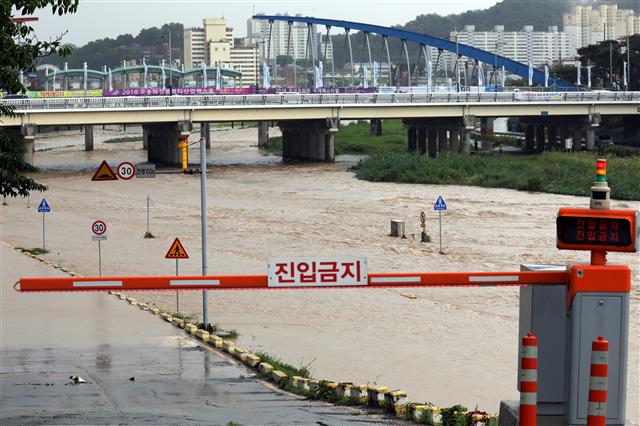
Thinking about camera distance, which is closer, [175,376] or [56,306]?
[175,376]

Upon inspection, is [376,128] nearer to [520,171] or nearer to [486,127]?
[486,127]

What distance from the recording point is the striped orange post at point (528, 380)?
925 centimetres

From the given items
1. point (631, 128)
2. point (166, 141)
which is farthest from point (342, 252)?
point (631, 128)

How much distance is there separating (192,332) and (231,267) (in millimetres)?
12874

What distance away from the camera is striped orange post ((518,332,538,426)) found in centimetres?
925

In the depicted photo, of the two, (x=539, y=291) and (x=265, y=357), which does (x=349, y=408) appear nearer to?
(x=539, y=291)

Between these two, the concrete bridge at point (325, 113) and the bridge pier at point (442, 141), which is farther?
the bridge pier at point (442, 141)

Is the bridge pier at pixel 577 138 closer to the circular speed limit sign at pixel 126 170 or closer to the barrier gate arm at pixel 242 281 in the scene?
the circular speed limit sign at pixel 126 170

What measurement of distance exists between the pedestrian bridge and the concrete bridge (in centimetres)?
6

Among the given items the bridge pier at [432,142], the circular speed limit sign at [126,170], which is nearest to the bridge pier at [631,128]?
the bridge pier at [432,142]

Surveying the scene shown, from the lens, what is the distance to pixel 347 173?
231 feet

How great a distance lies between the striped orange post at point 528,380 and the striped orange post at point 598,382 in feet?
1.40

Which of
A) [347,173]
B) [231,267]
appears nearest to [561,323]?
[231,267]

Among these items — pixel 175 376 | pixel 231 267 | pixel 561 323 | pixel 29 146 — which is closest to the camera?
pixel 561 323
